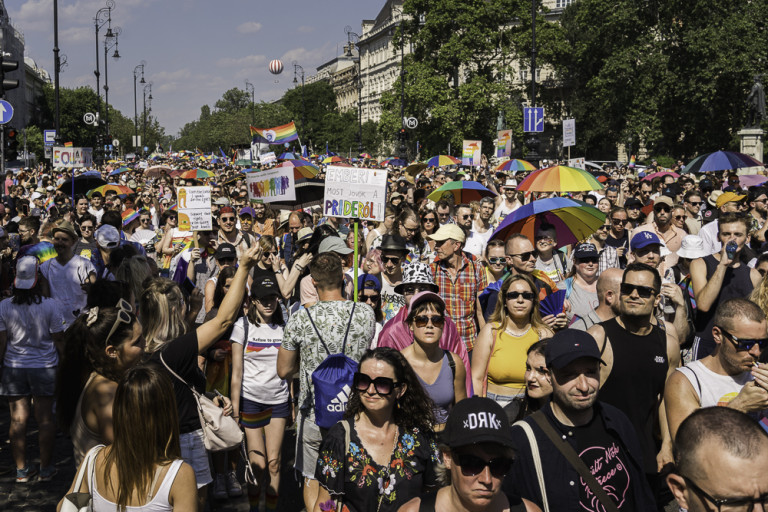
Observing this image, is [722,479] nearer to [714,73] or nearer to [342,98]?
[714,73]

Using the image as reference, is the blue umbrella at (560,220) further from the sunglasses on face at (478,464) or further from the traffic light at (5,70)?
the traffic light at (5,70)

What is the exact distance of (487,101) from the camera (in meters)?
52.8

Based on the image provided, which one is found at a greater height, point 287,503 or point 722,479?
point 722,479

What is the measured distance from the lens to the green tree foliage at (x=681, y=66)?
42.0 m

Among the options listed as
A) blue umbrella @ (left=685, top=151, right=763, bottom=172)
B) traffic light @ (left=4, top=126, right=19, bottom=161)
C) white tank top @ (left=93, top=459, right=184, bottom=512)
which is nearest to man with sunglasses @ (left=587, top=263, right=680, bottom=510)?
white tank top @ (left=93, top=459, right=184, bottom=512)

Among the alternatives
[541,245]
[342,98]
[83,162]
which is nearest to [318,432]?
[541,245]

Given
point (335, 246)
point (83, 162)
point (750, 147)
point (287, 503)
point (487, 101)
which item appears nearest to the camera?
point (287, 503)

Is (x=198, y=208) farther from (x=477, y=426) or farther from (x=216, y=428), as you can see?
(x=477, y=426)

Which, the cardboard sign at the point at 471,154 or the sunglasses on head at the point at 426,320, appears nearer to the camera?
the sunglasses on head at the point at 426,320

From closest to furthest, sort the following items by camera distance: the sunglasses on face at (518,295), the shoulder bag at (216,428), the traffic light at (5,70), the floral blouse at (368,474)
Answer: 1. the floral blouse at (368,474)
2. the shoulder bag at (216,428)
3. the sunglasses on face at (518,295)
4. the traffic light at (5,70)

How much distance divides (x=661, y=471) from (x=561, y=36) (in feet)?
180

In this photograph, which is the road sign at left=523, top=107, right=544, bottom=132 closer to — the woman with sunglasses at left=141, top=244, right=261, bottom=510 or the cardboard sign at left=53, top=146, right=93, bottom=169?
the cardboard sign at left=53, top=146, right=93, bottom=169

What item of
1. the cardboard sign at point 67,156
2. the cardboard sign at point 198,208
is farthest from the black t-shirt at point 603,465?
the cardboard sign at point 67,156

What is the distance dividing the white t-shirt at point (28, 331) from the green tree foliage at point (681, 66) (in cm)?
4167
